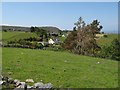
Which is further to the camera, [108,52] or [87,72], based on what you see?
[108,52]

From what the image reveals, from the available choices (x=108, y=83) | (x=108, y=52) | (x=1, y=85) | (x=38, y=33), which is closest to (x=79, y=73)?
(x=108, y=83)

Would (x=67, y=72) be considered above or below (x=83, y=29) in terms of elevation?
below

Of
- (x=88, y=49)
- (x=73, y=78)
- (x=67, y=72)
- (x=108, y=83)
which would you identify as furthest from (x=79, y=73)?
(x=88, y=49)

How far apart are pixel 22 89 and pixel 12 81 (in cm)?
193

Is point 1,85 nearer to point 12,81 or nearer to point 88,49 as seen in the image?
point 12,81

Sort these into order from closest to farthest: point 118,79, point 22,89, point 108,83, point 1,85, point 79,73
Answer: point 22,89 < point 1,85 < point 108,83 < point 118,79 < point 79,73

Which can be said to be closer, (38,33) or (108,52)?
(108,52)

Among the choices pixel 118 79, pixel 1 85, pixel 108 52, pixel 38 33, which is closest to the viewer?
pixel 1 85

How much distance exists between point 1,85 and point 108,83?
5472 mm

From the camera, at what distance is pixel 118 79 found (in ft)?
48.4

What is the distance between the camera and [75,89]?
11.9 m

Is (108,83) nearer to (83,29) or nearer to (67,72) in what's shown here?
(67,72)

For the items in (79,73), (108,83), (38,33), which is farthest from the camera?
(38,33)

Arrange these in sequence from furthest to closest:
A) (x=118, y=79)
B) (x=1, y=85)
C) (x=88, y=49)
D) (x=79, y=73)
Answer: (x=88, y=49), (x=79, y=73), (x=118, y=79), (x=1, y=85)
